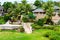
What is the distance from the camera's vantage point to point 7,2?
43.0 meters

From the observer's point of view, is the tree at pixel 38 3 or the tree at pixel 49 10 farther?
the tree at pixel 38 3

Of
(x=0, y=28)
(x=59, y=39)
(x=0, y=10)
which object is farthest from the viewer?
(x=0, y=10)

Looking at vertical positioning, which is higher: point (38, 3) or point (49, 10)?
point (49, 10)

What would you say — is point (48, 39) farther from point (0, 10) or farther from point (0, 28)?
point (0, 10)

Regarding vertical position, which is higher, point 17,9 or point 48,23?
point 17,9

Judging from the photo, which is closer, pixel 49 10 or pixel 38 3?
pixel 49 10

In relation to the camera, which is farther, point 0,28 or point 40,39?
point 0,28

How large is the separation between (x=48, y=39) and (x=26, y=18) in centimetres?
1276

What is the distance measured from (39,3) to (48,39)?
26.8 m

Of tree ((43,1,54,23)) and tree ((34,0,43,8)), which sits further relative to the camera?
tree ((34,0,43,8))

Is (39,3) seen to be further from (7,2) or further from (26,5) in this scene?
(26,5)

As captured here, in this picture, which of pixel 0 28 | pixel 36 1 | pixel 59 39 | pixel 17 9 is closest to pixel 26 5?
pixel 17 9

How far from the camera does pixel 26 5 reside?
31.0 metres

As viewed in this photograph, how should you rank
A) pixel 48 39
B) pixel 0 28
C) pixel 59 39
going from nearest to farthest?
1. pixel 59 39
2. pixel 48 39
3. pixel 0 28
